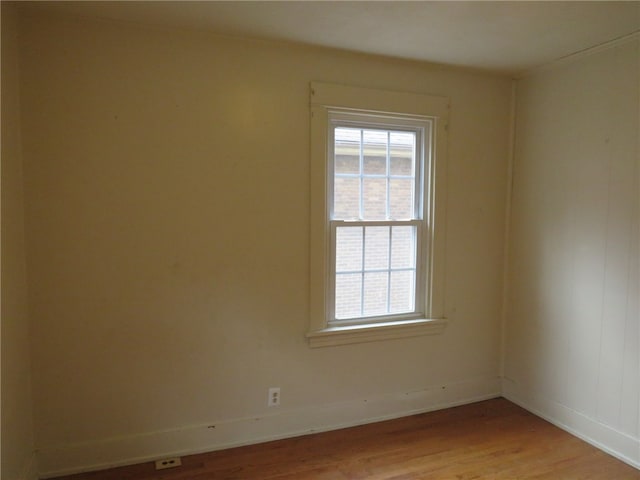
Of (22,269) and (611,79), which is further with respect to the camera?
(611,79)

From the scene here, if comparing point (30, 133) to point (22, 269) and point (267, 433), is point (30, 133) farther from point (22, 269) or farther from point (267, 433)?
point (267, 433)

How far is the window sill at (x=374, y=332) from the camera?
2811 mm

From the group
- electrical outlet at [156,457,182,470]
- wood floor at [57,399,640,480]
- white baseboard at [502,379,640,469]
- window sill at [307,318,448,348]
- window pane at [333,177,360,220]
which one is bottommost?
wood floor at [57,399,640,480]

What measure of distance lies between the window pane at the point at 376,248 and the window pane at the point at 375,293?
0.06 metres

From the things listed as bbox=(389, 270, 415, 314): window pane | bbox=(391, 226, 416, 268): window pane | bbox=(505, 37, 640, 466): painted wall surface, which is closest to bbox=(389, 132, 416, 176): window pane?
bbox=(391, 226, 416, 268): window pane

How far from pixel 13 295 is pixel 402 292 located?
2.31 m

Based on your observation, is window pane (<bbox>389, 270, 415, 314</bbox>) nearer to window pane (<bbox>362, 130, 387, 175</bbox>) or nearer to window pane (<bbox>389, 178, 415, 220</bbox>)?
window pane (<bbox>389, 178, 415, 220</bbox>)

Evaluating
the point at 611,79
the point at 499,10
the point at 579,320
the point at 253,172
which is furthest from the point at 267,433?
the point at 611,79

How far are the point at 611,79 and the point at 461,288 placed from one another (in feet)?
5.34

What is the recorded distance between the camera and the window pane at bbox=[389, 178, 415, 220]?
9.86ft

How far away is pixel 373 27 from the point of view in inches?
92.0

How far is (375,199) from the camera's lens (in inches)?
116

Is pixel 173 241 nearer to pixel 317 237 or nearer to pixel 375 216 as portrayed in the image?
pixel 317 237

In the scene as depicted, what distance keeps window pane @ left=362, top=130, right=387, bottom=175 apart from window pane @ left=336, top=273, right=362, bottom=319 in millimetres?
724
